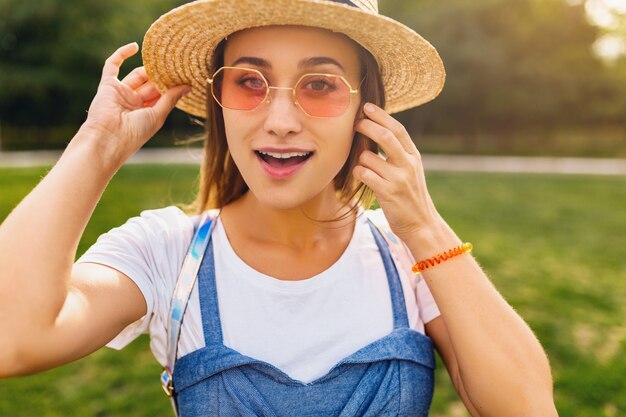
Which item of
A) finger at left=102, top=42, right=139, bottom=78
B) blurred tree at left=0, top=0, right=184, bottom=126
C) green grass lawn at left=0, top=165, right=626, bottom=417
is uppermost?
blurred tree at left=0, top=0, right=184, bottom=126

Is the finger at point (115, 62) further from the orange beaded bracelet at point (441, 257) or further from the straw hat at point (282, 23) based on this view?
the orange beaded bracelet at point (441, 257)

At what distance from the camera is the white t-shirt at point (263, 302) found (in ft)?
6.15

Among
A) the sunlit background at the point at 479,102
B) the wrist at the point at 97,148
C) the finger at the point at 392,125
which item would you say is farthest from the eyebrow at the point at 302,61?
the sunlit background at the point at 479,102

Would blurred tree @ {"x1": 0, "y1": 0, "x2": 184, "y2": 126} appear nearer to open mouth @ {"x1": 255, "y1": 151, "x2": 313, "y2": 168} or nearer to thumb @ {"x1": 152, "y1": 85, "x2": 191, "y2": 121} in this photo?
thumb @ {"x1": 152, "y1": 85, "x2": 191, "y2": 121}

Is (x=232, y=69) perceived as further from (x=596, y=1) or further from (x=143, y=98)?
(x=596, y=1)

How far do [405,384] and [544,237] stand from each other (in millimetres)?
7592

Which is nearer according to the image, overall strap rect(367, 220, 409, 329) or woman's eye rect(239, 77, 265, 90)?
woman's eye rect(239, 77, 265, 90)

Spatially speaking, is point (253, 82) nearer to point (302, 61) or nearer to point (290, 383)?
point (302, 61)

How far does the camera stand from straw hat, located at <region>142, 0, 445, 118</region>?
1.79m

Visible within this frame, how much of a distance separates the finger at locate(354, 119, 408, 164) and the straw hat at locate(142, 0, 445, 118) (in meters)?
0.30

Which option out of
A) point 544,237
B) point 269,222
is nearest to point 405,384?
point 269,222

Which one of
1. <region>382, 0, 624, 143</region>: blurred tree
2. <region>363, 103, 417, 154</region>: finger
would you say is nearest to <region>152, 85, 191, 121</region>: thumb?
<region>363, 103, 417, 154</region>: finger

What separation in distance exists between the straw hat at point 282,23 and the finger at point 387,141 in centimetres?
30

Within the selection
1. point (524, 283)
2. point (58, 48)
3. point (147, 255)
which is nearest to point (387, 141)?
point (147, 255)
